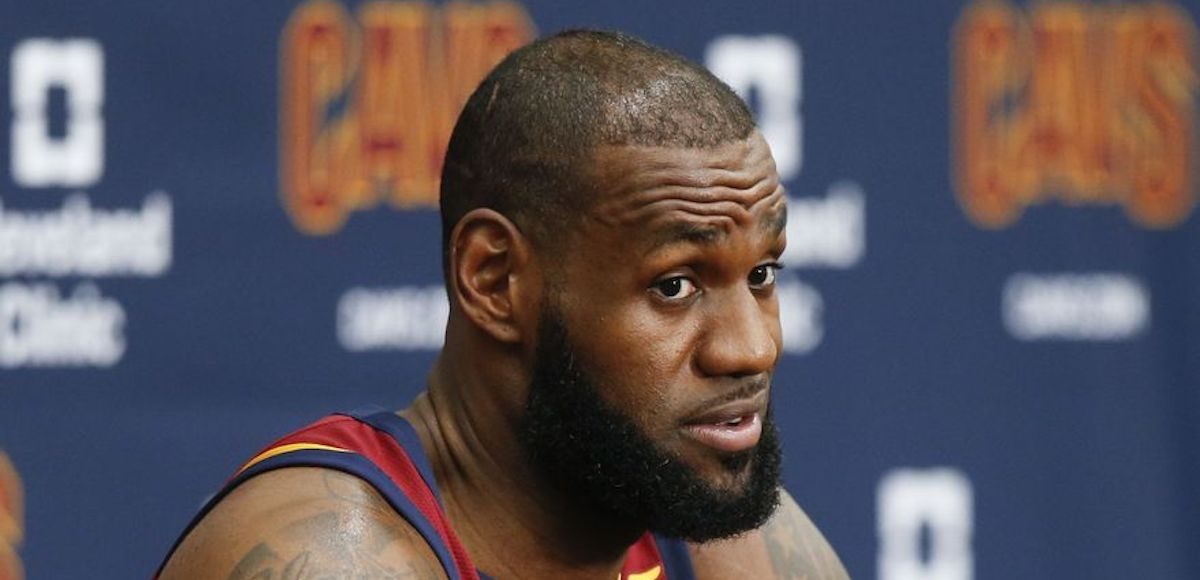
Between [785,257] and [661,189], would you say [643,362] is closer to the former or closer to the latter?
[661,189]

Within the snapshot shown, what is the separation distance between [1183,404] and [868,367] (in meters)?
0.61

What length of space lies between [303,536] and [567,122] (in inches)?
21.1

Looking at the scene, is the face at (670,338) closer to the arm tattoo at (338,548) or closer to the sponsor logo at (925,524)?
the arm tattoo at (338,548)

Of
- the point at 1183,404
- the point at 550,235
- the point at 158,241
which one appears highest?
the point at 550,235

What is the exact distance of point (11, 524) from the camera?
3.87 metres

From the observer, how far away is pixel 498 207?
2369 millimetres

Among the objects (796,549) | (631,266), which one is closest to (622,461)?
(631,266)

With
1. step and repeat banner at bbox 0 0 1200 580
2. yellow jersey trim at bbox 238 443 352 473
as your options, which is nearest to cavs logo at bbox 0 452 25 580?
step and repeat banner at bbox 0 0 1200 580

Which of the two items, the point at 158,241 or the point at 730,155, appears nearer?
the point at 730,155

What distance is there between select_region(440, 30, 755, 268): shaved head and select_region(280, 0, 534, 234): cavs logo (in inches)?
57.5

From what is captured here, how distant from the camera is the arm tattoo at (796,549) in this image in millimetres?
2721

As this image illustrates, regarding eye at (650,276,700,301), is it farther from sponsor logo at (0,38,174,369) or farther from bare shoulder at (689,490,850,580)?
sponsor logo at (0,38,174,369)

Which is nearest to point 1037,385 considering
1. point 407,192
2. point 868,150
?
point 868,150

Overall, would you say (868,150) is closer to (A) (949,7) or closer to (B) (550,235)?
(A) (949,7)
